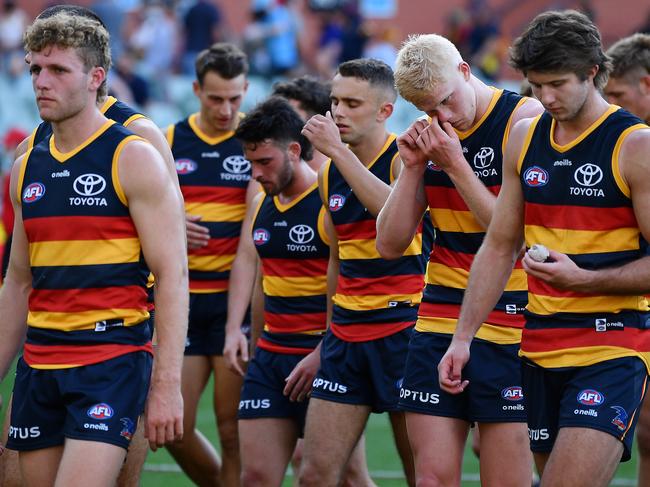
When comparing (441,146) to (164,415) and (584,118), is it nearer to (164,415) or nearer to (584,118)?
(584,118)

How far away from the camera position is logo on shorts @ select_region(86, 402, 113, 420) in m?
4.85

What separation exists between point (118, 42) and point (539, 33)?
15028mm

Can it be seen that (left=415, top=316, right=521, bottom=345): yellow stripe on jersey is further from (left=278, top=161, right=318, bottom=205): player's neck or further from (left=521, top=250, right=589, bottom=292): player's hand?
(left=278, top=161, right=318, bottom=205): player's neck

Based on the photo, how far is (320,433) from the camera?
20.6 feet

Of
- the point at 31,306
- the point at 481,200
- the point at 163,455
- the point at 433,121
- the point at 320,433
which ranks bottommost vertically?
the point at 163,455

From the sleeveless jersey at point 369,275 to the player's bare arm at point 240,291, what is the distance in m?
1.01

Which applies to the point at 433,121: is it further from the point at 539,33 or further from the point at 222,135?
the point at 222,135

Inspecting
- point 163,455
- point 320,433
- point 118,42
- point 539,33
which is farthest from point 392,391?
point 118,42

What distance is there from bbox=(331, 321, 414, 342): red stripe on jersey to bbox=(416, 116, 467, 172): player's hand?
4.11 ft

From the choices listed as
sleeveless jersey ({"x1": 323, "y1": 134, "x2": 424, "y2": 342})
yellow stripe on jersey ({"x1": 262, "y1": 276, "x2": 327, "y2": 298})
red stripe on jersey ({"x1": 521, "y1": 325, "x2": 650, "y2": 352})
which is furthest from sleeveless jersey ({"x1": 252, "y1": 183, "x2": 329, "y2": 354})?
red stripe on jersey ({"x1": 521, "y1": 325, "x2": 650, "y2": 352})

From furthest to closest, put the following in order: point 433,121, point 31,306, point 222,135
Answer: point 222,135
point 433,121
point 31,306

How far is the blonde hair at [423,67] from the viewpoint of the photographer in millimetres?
5547

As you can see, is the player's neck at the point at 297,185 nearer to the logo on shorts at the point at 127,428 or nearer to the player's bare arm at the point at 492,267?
the player's bare arm at the point at 492,267

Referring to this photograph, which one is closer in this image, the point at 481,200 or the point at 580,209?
the point at 580,209
